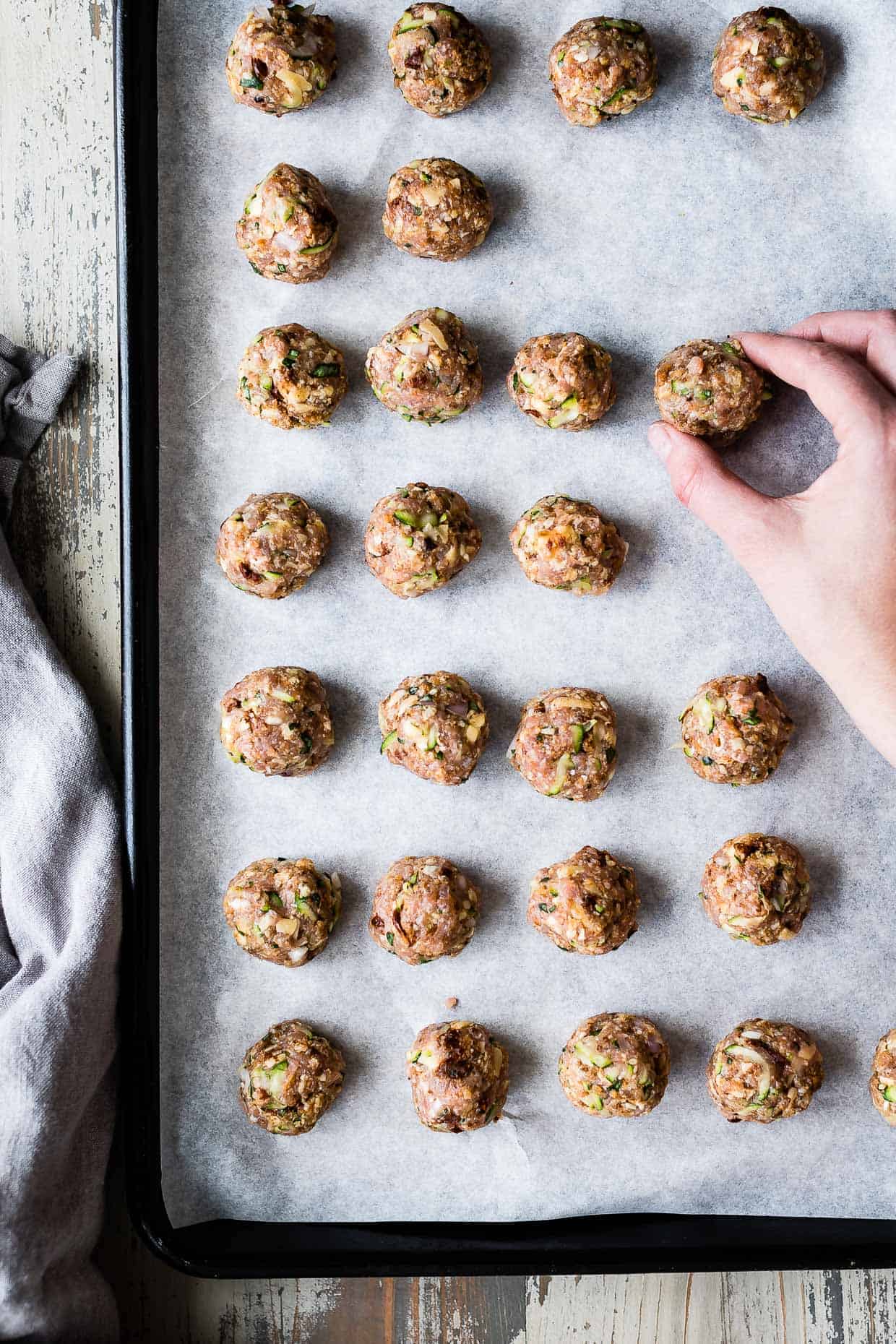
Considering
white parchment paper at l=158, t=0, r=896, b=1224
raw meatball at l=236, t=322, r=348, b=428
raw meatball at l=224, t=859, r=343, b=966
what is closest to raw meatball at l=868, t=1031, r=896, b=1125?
white parchment paper at l=158, t=0, r=896, b=1224

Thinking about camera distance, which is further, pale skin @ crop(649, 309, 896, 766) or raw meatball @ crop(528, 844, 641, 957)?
raw meatball @ crop(528, 844, 641, 957)

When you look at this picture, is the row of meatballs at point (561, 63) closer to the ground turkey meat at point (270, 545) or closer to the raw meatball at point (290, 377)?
the raw meatball at point (290, 377)

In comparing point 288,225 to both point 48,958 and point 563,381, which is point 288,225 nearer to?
point 563,381

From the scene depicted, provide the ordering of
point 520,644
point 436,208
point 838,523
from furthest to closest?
1. point 520,644
2. point 436,208
3. point 838,523

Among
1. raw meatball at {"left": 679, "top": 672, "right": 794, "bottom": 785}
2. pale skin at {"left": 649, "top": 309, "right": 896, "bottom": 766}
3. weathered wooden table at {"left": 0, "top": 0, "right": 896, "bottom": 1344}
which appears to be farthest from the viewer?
weathered wooden table at {"left": 0, "top": 0, "right": 896, "bottom": 1344}

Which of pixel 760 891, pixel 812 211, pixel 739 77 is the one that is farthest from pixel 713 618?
pixel 739 77

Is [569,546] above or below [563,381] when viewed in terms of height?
below

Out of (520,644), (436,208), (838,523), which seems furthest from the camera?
(520,644)

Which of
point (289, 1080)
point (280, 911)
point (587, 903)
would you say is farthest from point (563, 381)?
point (289, 1080)

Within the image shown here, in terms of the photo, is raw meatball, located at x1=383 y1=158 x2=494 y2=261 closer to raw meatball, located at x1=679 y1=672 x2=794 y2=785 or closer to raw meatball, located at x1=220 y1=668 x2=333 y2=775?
raw meatball, located at x1=220 y1=668 x2=333 y2=775
